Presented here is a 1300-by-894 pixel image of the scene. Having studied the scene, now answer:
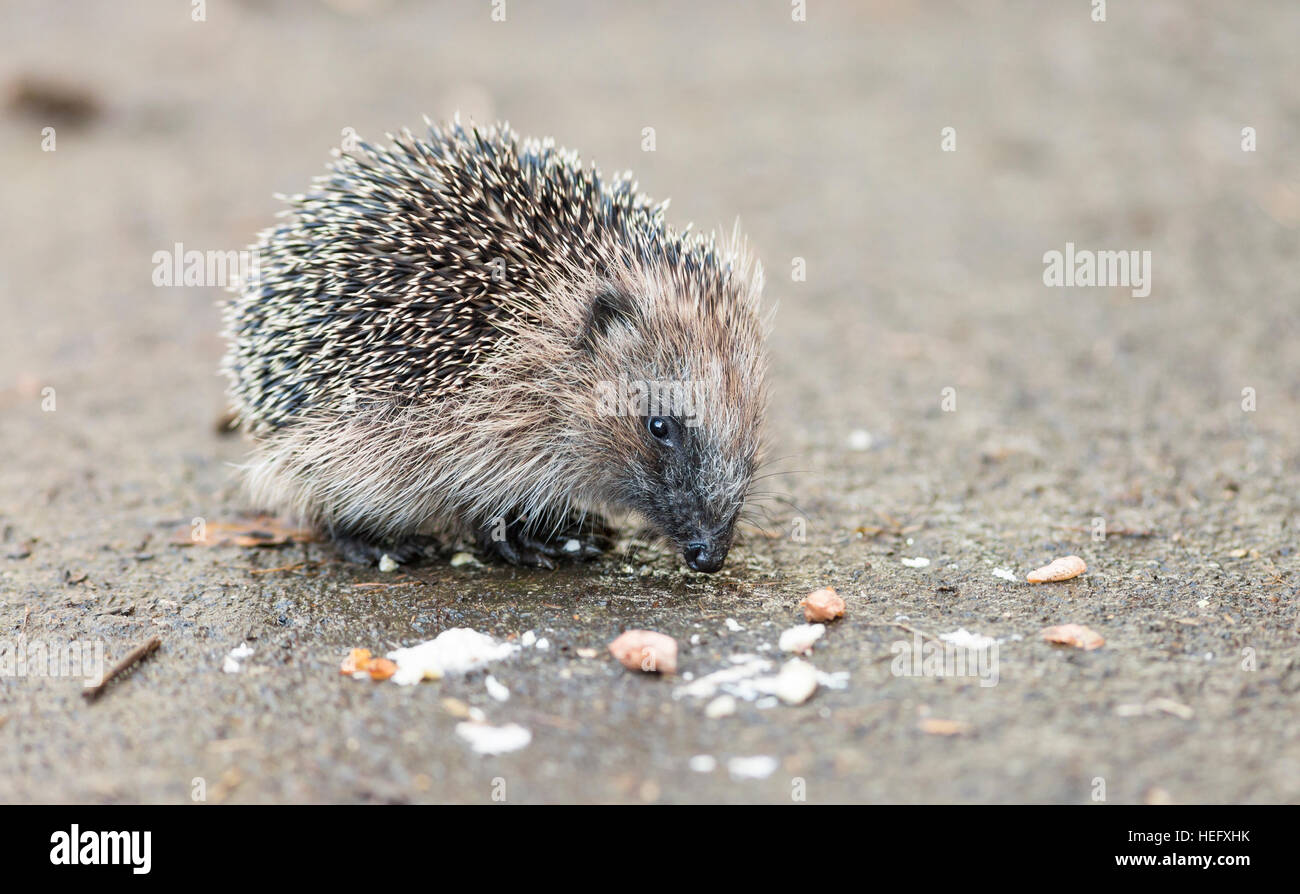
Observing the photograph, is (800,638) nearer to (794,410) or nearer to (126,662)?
(126,662)

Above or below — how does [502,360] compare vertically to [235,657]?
above

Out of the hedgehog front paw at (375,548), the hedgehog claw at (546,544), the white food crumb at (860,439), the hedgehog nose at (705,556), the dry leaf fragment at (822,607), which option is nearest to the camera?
the dry leaf fragment at (822,607)

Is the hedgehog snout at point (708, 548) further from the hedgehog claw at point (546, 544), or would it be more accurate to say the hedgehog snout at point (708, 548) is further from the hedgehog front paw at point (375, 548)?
the hedgehog front paw at point (375, 548)

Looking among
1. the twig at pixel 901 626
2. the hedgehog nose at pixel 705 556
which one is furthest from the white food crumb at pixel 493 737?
the twig at pixel 901 626

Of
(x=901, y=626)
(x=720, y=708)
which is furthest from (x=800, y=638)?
(x=720, y=708)

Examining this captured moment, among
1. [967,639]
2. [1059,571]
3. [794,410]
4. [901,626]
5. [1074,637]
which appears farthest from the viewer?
[794,410]

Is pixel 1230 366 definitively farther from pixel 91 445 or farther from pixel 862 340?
pixel 91 445

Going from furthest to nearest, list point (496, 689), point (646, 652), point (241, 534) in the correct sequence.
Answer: point (241, 534) → point (646, 652) → point (496, 689)
